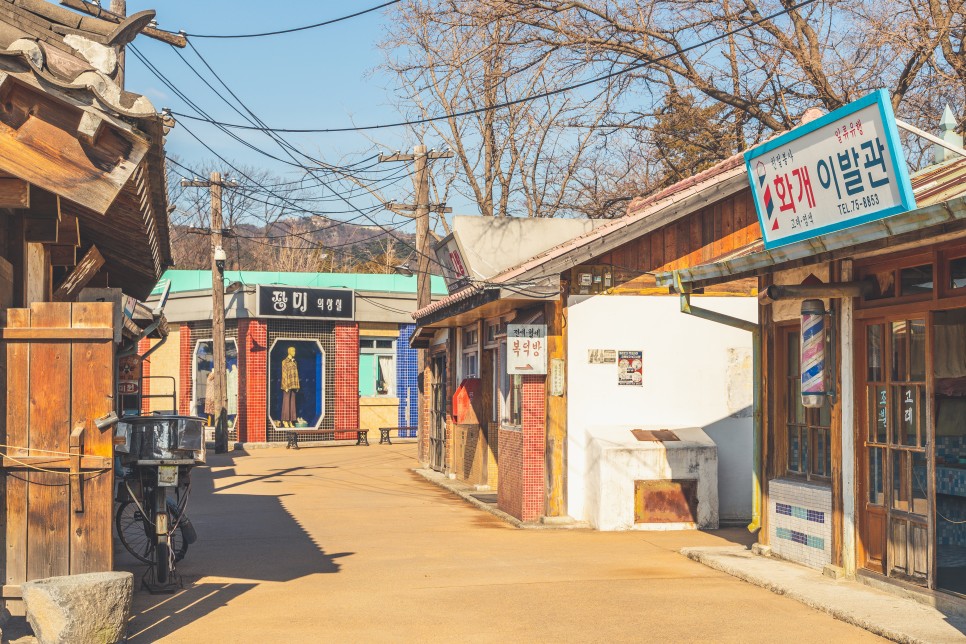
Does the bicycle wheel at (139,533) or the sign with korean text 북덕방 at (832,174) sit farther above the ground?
the sign with korean text 북덕방 at (832,174)

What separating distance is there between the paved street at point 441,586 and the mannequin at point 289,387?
1510 cm

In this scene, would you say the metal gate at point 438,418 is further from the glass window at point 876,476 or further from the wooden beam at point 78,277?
the glass window at point 876,476

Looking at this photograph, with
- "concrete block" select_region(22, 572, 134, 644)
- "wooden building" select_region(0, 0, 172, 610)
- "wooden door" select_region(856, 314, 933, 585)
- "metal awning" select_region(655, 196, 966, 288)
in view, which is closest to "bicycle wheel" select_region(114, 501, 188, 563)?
"wooden building" select_region(0, 0, 172, 610)

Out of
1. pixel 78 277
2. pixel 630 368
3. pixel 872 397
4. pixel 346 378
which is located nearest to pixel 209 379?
pixel 346 378

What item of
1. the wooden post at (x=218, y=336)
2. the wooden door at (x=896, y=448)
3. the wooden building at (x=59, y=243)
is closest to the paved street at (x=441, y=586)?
the wooden door at (x=896, y=448)

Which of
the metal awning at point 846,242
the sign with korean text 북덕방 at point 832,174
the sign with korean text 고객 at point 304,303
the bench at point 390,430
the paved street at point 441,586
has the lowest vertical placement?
the paved street at point 441,586

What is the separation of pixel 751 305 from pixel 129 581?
10950 mm

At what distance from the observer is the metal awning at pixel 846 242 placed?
739 centimetres

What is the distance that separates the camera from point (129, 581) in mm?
7098

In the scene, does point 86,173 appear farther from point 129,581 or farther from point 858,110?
point 858,110

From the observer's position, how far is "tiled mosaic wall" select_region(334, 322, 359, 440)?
A: 109ft

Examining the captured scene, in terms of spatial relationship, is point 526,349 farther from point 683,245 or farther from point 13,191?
point 13,191

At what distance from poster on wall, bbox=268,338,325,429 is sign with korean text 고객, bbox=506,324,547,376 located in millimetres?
18447

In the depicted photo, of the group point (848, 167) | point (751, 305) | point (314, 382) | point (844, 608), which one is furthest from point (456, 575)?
point (314, 382)
